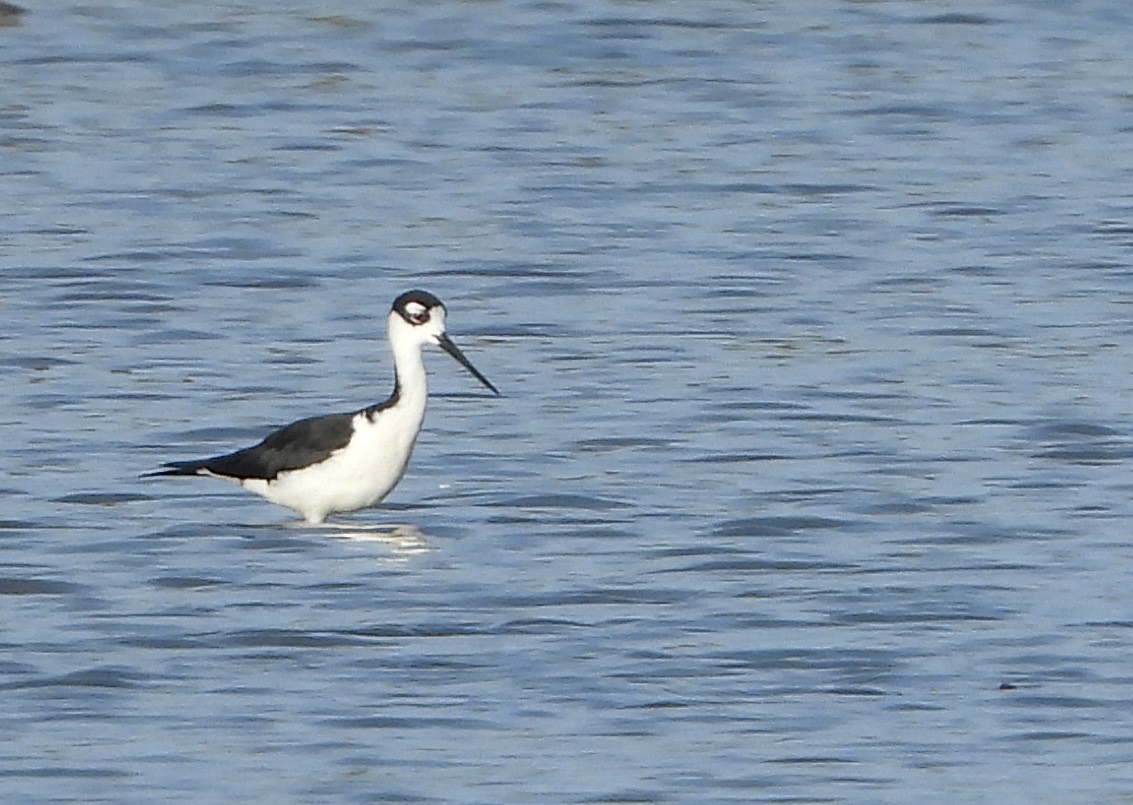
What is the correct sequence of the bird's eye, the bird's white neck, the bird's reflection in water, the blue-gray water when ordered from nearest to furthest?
the blue-gray water → the bird's reflection in water → the bird's white neck → the bird's eye

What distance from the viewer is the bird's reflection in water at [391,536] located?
36.2ft

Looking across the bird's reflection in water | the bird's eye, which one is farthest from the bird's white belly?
the bird's eye

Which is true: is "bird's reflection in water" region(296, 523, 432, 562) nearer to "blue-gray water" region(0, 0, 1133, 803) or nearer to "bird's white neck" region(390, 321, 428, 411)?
"blue-gray water" region(0, 0, 1133, 803)

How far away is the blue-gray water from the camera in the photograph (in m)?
8.80

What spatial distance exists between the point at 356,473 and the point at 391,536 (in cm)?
28

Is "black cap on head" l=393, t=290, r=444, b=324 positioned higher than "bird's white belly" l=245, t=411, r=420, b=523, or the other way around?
"black cap on head" l=393, t=290, r=444, b=324

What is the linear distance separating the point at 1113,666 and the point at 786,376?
4483mm

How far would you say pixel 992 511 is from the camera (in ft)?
37.6

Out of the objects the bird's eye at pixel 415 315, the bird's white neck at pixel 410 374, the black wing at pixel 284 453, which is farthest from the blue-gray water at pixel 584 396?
the bird's eye at pixel 415 315

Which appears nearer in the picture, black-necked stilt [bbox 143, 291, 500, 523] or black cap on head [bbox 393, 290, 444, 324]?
black-necked stilt [bbox 143, 291, 500, 523]

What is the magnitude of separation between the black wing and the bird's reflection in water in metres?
0.29

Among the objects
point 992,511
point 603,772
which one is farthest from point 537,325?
point 603,772

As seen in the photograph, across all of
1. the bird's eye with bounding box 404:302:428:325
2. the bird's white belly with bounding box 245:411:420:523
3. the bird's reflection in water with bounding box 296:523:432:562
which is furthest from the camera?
the bird's eye with bounding box 404:302:428:325

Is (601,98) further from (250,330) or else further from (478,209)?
(250,330)
